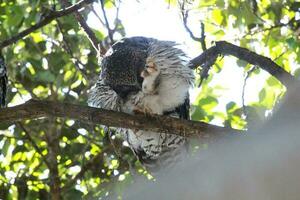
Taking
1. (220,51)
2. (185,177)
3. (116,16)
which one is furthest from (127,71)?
(185,177)

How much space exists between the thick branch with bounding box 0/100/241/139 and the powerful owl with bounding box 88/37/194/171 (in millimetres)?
270

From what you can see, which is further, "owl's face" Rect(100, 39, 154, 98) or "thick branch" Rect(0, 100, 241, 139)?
"owl's face" Rect(100, 39, 154, 98)

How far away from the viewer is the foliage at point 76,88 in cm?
337

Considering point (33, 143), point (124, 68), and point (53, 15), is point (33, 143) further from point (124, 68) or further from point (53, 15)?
point (124, 68)

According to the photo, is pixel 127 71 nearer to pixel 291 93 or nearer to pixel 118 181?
pixel 118 181

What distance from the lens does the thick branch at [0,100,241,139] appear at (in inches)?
84.4

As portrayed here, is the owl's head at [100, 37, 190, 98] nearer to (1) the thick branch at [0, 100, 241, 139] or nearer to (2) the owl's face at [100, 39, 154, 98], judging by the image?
(2) the owl's face at [100, 39, 154, 98]

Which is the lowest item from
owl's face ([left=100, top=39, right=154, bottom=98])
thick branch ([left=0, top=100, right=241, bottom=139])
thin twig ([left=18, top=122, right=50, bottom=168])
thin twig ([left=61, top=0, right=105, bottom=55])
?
thin twig ([left=18, top=122, right=50, bottom=168])

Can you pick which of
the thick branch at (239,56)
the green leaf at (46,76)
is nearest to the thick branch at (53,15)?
the green leaf at (46,76)

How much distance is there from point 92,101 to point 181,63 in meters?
0.53

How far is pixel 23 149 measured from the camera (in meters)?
3.54

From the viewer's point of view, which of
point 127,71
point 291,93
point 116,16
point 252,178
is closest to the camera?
point 252,178

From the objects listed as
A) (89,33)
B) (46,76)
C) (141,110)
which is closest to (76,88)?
(46,76)

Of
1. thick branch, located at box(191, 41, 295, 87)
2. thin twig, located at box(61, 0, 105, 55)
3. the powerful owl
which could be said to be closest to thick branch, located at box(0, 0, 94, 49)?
thin twig, located at box(61, 0, 105, 55)
